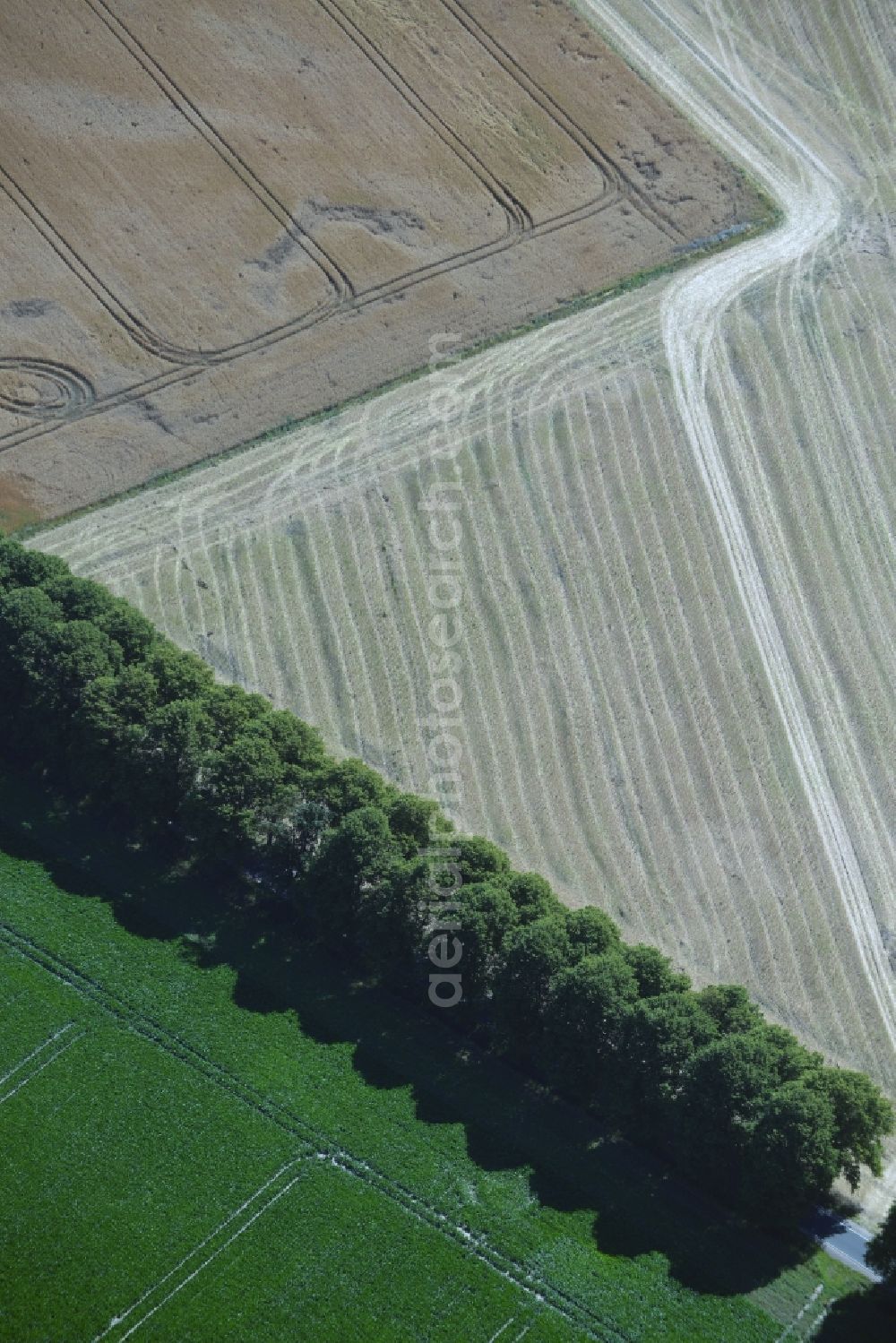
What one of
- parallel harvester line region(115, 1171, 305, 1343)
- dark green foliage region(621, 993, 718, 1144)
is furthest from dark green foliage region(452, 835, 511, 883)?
parallel harvester line region(115, 1171, 305, 1343)

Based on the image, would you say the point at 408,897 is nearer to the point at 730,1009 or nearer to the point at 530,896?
the point at 530,896

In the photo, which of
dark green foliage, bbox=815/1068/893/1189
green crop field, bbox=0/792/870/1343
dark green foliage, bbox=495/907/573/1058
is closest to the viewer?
green crop field, bbox=0/792/870/1343

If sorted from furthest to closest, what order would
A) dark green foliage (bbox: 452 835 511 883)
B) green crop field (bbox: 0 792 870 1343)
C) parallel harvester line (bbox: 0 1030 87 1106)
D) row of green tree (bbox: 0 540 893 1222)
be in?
dark green foliage (bbox: 452 835 511 883) < parallel harvester line (bbox: 0 1030 87 1106) < row of green tree (bbox: 0 540 893 1222) < green crop field (bbox: 0 792 870 1343)

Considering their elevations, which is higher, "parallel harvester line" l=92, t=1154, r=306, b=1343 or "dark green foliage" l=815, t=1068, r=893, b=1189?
"dark green foliage" l=815, t=1068, r=893, b=1189

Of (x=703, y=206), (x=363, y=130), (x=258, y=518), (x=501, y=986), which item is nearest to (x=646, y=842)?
(x=501, y=986)

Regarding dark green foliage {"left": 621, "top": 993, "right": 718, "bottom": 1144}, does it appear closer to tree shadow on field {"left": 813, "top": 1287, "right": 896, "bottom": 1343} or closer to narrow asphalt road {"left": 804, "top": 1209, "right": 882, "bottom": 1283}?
narrow asphalt road {"left": 804, "top": 1209, "right": 882, "bottom": 1283}

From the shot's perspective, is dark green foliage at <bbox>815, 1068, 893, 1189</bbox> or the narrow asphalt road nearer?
dark green foliage at <bbox>815, 1068, 893, 1189</bbox>

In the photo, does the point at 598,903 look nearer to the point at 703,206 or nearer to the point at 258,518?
the point at 258,518

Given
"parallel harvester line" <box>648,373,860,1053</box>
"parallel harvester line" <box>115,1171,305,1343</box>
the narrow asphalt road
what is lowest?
"parallel harvester line" <box>115,1171,305,1343</box>
